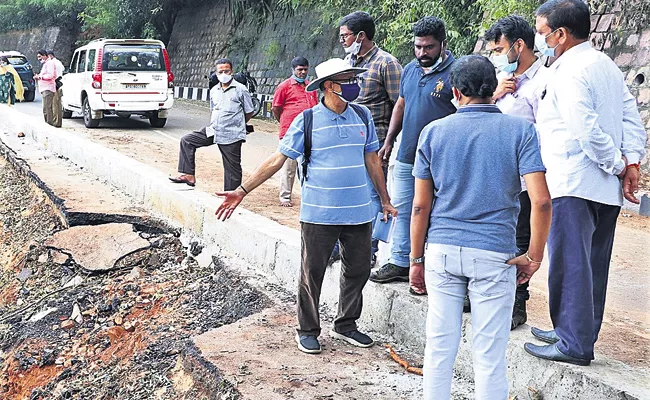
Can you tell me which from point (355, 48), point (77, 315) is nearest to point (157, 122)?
point (77, 315)

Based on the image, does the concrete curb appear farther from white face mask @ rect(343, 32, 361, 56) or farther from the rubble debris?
white face mask @ rect(343, 32, 361, 56)

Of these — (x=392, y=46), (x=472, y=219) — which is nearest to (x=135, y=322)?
(x=472, y=219)

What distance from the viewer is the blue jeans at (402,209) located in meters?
4.36

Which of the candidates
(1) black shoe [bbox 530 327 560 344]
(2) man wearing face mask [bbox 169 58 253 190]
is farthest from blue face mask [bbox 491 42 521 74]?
(2) man wearing face mask [bbox 169 58 253 190]

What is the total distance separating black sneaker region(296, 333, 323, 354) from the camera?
158 inches

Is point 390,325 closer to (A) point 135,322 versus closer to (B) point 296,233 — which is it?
(B) point 296,233

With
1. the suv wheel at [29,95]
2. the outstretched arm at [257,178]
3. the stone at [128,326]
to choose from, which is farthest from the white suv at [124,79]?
the outstretched arm at [257,178]

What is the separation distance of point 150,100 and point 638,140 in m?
13.4

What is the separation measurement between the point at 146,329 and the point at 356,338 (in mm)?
1763

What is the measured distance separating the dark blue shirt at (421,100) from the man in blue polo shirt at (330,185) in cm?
24

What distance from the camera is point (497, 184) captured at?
289 cm

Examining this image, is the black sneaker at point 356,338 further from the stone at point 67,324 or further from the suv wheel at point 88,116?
the suv wheel at point 88,116

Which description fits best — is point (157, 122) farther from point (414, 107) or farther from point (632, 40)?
point (414, 107)

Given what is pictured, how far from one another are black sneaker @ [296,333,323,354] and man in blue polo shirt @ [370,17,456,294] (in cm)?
63
